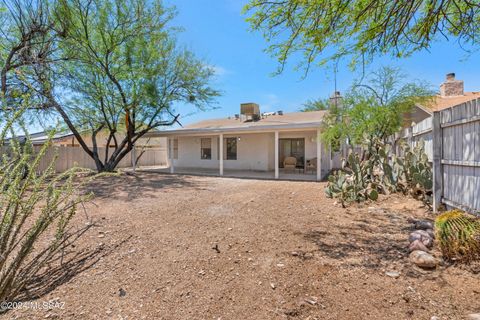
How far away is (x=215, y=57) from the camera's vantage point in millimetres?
13430

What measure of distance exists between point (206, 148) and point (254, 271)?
13039mm

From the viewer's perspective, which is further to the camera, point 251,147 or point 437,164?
point 251,147

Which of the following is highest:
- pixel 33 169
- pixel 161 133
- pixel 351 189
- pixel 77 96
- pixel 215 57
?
pixel 215 57

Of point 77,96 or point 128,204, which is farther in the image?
point 77,96

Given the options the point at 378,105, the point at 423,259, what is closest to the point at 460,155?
the point at 423,259

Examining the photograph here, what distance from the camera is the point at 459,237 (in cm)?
294

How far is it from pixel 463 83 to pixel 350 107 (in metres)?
11.4

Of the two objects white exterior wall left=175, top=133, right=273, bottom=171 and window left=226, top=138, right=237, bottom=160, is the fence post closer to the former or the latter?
white exterior wall left=175, top=133, right=273, bottom=171

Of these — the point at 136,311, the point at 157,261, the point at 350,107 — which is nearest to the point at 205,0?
the point at 350,107

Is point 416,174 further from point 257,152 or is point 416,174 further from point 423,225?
point 257,152

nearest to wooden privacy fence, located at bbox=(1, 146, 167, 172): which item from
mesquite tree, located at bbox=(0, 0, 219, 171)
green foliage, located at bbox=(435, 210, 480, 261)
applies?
mesquite tree, located at bbox=(0, 0, 219, 171)

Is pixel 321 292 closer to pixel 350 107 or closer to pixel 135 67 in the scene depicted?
pixel 350 107

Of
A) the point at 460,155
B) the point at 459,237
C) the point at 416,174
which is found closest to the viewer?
the point at 459,237

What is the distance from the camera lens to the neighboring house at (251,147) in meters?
12.6
